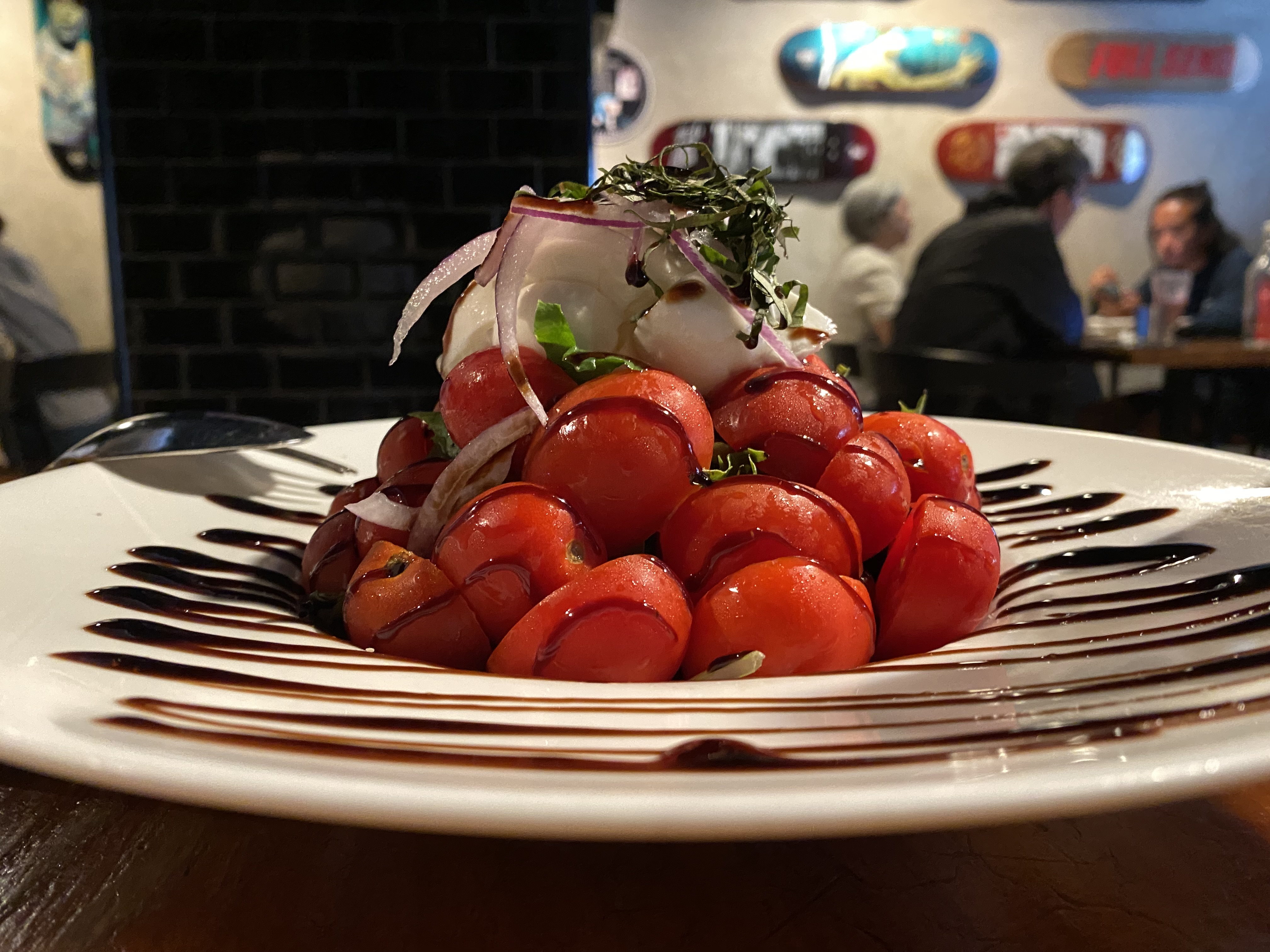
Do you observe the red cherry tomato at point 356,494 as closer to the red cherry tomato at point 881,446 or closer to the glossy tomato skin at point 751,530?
the glossy tomato skin at point 751,530

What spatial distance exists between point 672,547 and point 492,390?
231 millimetres

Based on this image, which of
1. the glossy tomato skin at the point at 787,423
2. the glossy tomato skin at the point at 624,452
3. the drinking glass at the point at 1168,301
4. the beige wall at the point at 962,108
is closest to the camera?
the glossy tomato skin at the point at 624,452

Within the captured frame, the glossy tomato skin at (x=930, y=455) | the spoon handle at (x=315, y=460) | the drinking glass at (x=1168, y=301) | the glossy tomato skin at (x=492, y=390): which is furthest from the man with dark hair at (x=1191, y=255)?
the glossy tomato skin at (x=492, y=390)

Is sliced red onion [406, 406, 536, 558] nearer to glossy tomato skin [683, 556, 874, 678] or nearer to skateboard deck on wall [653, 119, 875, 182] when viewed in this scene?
glossy tomato skin [683, 556, 874, 678]

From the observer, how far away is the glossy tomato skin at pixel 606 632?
2.12 feet

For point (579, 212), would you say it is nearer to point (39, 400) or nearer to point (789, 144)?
point (39, 400)

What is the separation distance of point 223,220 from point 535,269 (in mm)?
1912

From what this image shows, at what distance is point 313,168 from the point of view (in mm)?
2467

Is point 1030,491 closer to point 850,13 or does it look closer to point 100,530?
point 100,530

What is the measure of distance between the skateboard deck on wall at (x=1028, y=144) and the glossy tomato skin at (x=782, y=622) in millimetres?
7207

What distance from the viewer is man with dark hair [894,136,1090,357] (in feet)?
13.7

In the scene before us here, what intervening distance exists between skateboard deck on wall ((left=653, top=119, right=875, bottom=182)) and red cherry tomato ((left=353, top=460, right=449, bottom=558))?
641cm

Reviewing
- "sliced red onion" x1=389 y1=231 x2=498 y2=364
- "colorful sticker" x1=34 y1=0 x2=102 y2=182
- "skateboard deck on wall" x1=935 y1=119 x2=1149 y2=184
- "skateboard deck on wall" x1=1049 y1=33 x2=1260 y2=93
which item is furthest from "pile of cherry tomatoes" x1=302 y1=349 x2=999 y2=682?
"skateboard deck on wall" x1=1049 y1=33 x2=1260 y2=93

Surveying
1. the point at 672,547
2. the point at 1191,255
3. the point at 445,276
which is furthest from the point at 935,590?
the point at 1191,255
